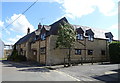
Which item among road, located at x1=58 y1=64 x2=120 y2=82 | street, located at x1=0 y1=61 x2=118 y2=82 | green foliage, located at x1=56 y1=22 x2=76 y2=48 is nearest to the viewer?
street, located at x1=0 y1=61 x2=118 y2=82

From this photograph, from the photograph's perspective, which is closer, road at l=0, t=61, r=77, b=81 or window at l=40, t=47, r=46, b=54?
road at l=0, t=61, r=77, b=81

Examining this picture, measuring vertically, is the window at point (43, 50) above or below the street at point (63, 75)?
above

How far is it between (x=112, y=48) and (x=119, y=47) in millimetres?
1427

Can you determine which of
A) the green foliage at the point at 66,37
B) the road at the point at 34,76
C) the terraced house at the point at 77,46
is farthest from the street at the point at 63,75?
the terraced house at the point at 77,46

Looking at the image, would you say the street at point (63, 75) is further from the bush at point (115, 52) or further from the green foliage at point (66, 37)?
the bush at point (115, 52)

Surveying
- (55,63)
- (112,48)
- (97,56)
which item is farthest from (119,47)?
(55,63)

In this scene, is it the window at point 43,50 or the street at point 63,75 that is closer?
the street at point 63,75

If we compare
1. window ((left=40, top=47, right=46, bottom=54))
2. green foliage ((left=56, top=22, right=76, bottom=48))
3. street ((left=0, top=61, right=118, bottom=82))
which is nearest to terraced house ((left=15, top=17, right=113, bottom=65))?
window ((left=40, top=47, right=46, bottom=54))

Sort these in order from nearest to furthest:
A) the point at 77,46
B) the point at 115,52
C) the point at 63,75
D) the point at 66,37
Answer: the point at 63,75 → the point at 66,37 → the point at 115,52 → the point at 77,46

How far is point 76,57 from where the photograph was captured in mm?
27031

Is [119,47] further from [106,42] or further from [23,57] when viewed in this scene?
[23,57]

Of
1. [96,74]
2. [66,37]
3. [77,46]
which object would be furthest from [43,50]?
[96,74]

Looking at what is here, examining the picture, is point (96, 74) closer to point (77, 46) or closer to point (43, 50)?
point (77, 46)

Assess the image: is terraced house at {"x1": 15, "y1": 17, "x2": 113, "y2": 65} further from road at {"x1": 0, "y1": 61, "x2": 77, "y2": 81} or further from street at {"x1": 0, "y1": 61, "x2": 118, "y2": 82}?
road at {"x1": 0, "y1": 61, "x2": 77, "y2": 81}
